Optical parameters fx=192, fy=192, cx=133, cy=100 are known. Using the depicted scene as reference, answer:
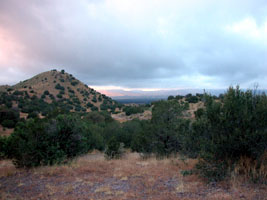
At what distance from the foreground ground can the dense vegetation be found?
24.9 inches

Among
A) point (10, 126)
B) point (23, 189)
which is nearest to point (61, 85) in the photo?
point (10, 126)

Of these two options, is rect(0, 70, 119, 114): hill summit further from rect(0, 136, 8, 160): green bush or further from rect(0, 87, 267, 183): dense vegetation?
rect(0, 87, 267, 183): dense vegetation

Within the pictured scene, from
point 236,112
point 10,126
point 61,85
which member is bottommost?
point 10,126

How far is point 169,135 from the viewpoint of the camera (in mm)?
11367

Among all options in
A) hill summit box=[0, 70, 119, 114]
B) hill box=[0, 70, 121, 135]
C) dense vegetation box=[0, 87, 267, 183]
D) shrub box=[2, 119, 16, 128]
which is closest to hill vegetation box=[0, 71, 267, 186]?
dense vegetation box=[0, 87, 267, 183]

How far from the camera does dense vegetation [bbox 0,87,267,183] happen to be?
19.1 feet

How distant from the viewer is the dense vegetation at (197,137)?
5820 millimetres

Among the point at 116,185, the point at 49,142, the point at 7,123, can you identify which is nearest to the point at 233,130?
the point at 116,185

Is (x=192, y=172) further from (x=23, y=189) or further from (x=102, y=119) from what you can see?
(x=102, y=119)

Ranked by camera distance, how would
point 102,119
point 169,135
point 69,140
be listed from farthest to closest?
point 102,119 < point 169,135 < point 69,140

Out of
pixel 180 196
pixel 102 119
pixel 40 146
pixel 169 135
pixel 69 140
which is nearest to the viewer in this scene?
pixel 180 196

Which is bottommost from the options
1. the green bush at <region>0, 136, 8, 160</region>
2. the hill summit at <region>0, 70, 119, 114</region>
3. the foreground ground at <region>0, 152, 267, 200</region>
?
the green bush at <region>0, 136, 8, 160</region>

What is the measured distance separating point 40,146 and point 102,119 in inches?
853

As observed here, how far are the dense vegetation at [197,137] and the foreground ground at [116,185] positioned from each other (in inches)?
24.9
